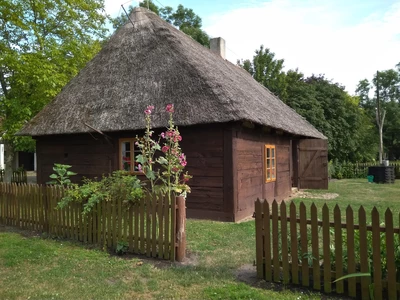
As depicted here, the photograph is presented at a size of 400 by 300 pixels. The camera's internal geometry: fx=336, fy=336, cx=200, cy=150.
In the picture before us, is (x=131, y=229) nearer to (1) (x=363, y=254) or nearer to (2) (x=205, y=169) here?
(1) (x=363, y=254)

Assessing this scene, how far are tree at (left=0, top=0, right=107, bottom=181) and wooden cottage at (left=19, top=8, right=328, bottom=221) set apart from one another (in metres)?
1.75

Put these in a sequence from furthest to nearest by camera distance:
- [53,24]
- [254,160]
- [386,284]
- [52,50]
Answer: [53,24] < [52,50] < [254,160] < [386,284]

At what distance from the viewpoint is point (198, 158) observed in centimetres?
872

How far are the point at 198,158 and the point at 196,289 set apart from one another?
4.98 metres

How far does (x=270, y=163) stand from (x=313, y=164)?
543 cm

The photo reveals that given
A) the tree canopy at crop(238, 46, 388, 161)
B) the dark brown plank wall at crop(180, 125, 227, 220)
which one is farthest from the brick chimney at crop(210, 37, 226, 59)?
the tree canopy at crop(238, 46, 388, 161)

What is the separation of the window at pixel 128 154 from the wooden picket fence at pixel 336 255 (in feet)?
20.4

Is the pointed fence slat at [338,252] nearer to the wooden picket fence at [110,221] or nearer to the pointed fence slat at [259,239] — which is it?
the pointed fence slat at [259,239]

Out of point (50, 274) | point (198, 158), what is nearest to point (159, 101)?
point (198, 158)

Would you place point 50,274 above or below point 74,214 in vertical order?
below

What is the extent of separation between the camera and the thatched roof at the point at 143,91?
8.52 metres

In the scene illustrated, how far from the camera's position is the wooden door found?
15469 millimetres

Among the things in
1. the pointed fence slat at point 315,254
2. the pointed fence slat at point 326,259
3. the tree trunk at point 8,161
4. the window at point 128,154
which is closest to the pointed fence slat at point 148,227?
the pointed fence slat at point 315,254

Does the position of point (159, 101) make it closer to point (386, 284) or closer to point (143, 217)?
point (143, 217)
